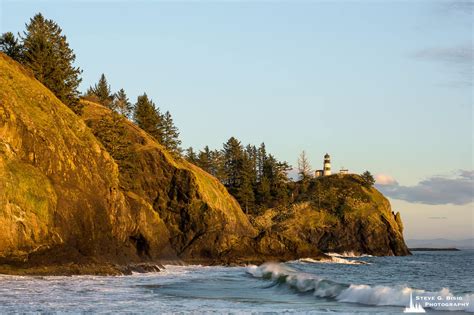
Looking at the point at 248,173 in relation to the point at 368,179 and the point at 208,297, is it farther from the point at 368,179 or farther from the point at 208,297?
the point at 208,297

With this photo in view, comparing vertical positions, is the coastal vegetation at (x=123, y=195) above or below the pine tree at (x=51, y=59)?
below

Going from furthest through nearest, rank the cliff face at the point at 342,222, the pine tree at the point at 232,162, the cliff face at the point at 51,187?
the pine tree at the point at 232,162 → the cliff face at the point at 342,222 → the cliff face at the point at 51,187

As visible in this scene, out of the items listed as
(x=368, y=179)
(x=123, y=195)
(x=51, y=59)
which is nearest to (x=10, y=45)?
(x=51, y=59)

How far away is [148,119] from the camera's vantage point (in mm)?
100125

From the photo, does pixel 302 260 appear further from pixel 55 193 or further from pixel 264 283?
pixel 55 193

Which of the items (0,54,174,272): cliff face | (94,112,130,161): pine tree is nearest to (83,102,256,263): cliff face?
(94,112,130,161): pine tree

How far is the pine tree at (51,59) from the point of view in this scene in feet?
219

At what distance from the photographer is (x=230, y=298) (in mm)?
30312

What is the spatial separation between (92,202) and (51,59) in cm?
2727

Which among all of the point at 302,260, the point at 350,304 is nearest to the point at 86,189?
the point at 350,304

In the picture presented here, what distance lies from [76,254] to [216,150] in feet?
353

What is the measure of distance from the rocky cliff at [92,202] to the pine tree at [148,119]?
1501 cm

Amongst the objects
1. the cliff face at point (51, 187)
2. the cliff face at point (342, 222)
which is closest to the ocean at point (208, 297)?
the cliff face at point (51, 187)

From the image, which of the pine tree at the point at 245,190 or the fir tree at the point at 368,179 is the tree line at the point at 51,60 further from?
the fir tree at the point at 368,179
